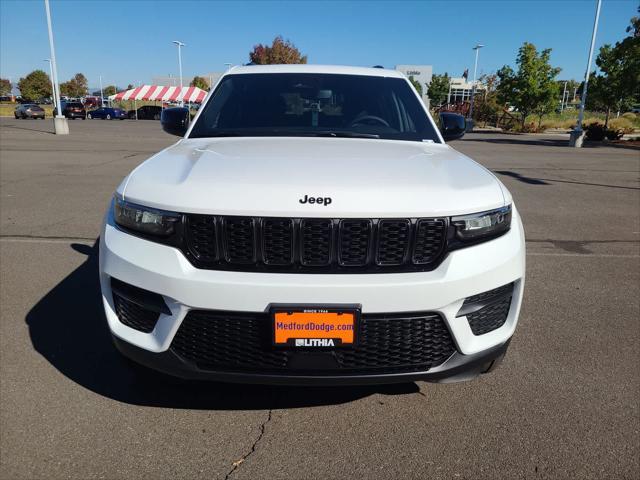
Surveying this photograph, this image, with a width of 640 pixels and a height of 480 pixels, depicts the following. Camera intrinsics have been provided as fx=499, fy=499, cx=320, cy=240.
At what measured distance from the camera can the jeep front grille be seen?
2.08 m

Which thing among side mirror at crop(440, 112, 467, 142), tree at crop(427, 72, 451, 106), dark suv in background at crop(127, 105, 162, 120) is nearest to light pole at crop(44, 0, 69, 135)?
side mirror at crop(440, 112, 467, 142)

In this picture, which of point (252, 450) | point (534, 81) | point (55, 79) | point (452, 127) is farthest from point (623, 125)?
point (252, 450)

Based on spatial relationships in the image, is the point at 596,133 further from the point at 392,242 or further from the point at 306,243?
the point at 306,243

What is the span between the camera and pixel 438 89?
2726 inches

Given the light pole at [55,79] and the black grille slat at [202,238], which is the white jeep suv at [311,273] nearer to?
the black grille slat at [202,238]

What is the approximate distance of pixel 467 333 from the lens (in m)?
2.20

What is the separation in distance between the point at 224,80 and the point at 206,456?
9.18 ft

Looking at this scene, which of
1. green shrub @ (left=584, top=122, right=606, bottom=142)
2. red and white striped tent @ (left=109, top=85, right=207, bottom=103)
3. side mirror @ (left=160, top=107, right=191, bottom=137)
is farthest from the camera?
red and white striped tent @ (left=109, top=85, right=207, bottom=103)

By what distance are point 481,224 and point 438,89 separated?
71.9 metres

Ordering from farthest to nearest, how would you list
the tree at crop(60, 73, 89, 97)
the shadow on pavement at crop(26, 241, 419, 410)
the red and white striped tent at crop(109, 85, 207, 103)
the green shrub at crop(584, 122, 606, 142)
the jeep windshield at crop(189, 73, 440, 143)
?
the tree at crop(60, 73, 89, 97) → the red and white striped tent at crop(109, 85, 207, 103) → the green shrub at crop(584, 122, 606, 142) → the jeep windshield at crop(189, 73, 440, 143) → the shadow on pavement at crop(26, 241, 419, 410)

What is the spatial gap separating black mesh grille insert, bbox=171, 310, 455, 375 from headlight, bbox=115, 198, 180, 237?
15.2 inches

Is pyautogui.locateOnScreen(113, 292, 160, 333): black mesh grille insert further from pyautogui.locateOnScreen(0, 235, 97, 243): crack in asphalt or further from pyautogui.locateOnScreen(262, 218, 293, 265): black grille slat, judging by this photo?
pyautogui.locateOnScreen(0, 235, 97, 243): crack in asphalt

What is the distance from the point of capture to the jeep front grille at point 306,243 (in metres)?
2.08

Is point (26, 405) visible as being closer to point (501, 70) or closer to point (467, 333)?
point (467, 333)
